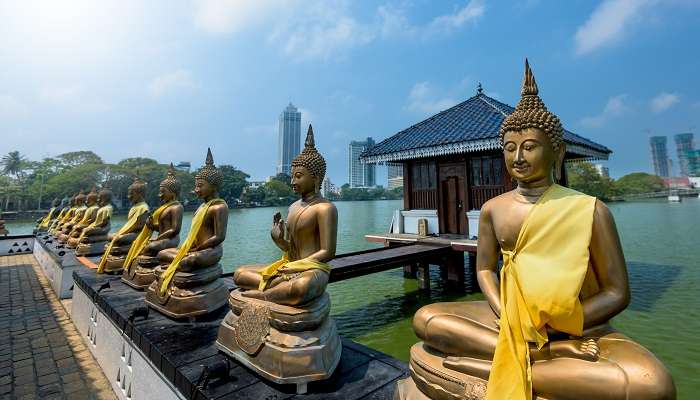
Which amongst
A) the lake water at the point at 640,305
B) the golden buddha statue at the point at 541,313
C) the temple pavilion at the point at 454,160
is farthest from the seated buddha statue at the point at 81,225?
the golden buddha statue at the point at 541,313

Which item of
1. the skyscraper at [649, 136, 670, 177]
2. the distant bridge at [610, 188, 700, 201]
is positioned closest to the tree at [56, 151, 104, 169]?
the distant bridge at [610, 188, 700, 201]

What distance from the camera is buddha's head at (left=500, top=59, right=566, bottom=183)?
2188 mm

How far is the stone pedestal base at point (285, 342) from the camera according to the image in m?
2.90

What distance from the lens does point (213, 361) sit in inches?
135

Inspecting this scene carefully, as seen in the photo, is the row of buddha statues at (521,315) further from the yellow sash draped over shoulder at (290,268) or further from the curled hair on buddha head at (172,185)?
the curled hair on buddha head at (172,185)

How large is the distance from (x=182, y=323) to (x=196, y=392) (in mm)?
1851

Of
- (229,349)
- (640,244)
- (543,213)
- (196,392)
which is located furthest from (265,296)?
(640,244)

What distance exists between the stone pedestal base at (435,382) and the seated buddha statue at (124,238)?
735cm

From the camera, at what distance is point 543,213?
2082mm

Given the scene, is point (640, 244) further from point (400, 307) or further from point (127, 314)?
point (127, 314)

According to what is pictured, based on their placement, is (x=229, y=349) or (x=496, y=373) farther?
(x=229, y=349)

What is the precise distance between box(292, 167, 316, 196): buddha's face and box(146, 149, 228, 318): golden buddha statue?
6.01 ft

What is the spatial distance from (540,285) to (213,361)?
3095 millimetres

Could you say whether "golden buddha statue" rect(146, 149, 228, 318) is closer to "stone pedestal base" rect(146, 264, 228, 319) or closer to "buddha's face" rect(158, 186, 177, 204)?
"stone pedestal base" rect(146, 264, 228, 319)
